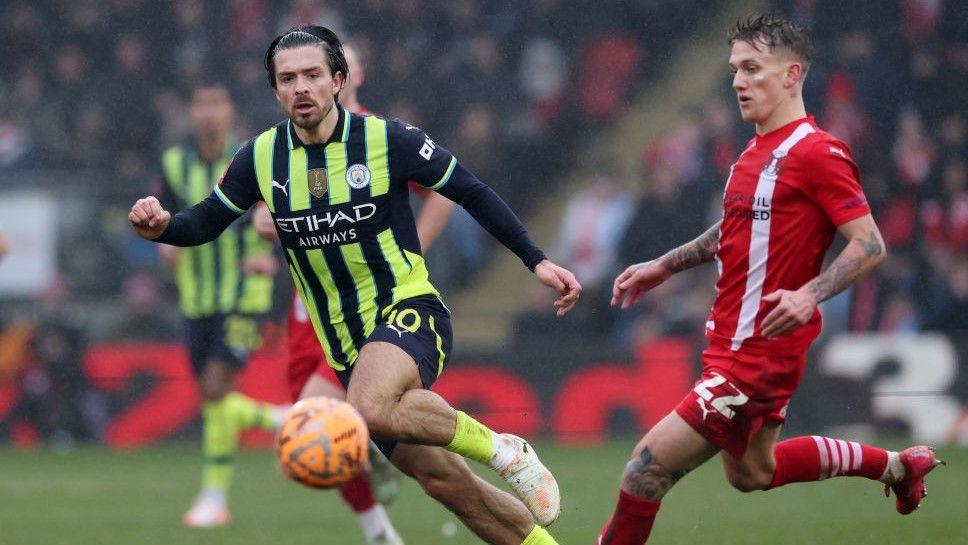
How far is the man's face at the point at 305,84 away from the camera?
18.2 ft

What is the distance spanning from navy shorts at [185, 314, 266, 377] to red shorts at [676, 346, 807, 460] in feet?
13.3

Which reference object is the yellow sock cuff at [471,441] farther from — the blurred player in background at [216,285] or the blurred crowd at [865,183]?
the blurred crowd at [865,183]

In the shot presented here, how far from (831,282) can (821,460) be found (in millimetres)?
1162

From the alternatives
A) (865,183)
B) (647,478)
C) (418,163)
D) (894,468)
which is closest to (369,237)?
(418,163)

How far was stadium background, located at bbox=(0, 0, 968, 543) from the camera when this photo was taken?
40.2 ft

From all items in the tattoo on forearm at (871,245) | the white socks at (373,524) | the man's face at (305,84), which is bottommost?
the white socks at (373,524)

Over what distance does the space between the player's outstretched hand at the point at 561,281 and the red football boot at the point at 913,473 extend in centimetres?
161

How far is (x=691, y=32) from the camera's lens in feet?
55.5

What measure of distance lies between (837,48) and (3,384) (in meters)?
8.57

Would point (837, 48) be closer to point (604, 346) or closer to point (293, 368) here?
point (604, 346)

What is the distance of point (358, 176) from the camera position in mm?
5605

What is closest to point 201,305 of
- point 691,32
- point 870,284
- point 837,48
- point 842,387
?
point 842,387

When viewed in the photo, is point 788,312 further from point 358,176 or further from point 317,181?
point 317,181

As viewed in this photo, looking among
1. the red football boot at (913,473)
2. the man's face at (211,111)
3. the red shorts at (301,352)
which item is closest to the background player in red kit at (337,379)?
the red shorts at (301,352)
